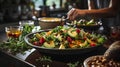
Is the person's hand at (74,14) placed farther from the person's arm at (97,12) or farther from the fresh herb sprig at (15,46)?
the fresh herb sprig at (15,46)

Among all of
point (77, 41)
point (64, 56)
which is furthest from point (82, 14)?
point (64, 56)

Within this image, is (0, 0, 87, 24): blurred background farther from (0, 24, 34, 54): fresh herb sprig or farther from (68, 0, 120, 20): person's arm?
(0, 24, 34, 54): fresh herb sprig

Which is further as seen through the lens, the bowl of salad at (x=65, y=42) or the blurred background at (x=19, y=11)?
the blurred background at (x=19, y=11)

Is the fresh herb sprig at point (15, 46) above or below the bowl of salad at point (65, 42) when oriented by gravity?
below

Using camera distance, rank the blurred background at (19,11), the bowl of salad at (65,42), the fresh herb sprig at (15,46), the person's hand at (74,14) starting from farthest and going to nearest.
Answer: the blurred background at (19,11) → the person's hand at (74,14) → the fresh herb sprig at (15,46) → the bowl of salad at (65,42)

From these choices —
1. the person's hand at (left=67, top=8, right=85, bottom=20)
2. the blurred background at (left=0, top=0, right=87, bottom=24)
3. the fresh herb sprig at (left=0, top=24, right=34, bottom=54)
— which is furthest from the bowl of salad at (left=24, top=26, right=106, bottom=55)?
the blurred background at (left=0, top=0, right=87, bottom=24)

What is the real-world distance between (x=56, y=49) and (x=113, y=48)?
1.24ft

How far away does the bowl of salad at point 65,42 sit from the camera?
1.58 m

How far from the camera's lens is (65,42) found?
5.57 ft

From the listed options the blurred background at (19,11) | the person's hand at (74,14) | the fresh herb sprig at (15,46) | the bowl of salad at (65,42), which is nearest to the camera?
the bowl of salad at (65,42)

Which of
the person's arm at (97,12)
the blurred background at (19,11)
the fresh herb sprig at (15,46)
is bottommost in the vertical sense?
the blurred background at (19,11)

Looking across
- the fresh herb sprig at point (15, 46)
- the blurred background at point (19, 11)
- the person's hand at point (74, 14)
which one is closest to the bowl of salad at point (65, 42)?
the fresh herb sprig at point (15, 46)

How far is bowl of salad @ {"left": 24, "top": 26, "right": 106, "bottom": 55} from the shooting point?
158 cm

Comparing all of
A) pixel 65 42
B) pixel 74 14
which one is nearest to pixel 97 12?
pixel 74 14
